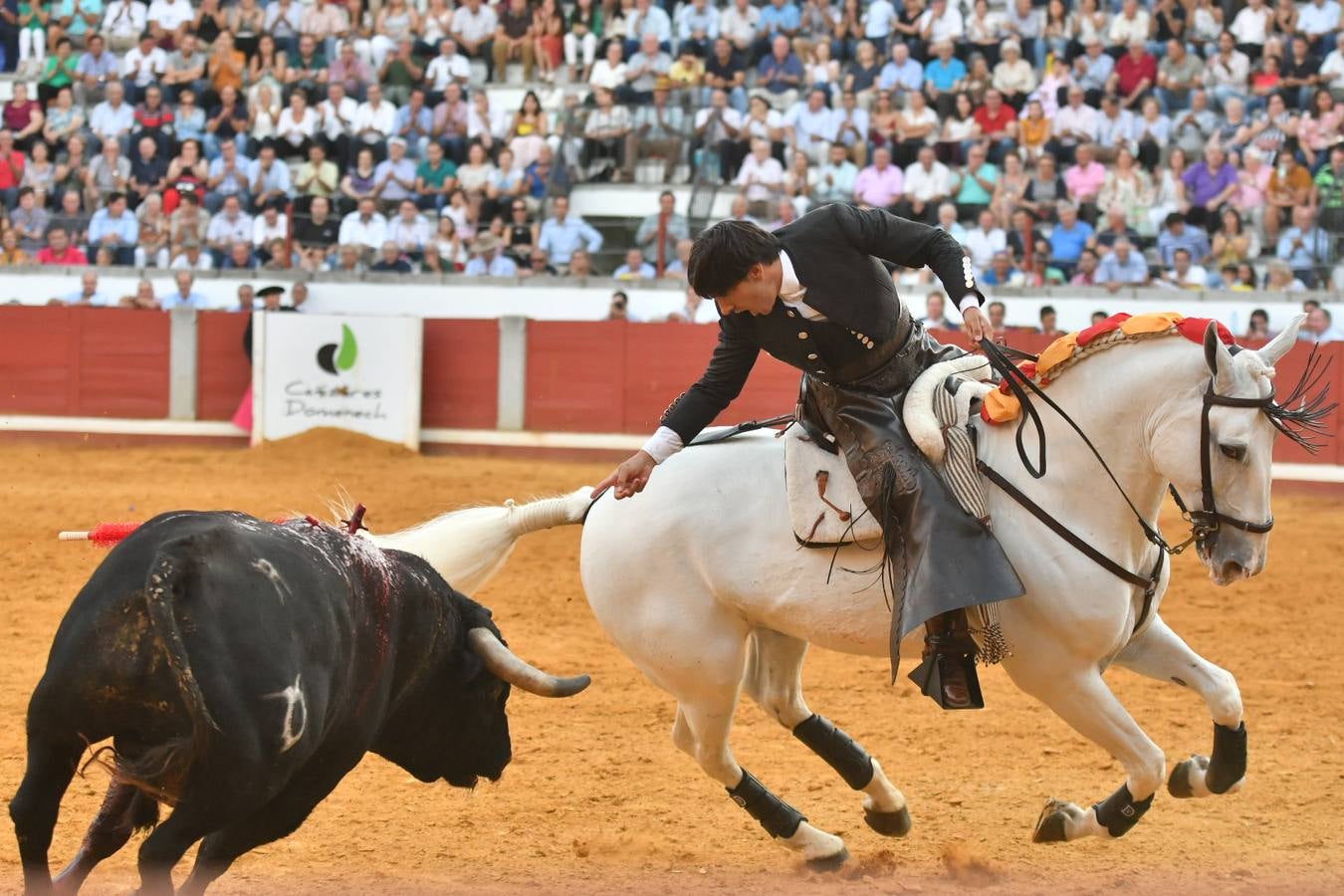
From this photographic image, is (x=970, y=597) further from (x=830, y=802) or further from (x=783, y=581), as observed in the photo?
(x=830, y=802)

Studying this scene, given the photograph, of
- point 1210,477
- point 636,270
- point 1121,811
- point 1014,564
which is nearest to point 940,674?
point 1014,564

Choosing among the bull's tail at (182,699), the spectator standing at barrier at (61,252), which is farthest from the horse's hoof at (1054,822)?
the spectator standing at barrier at (61,252)

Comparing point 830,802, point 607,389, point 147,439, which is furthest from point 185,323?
point 830,802

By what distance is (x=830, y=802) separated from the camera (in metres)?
5.73

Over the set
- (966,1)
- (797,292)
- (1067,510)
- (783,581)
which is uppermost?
(966,1)

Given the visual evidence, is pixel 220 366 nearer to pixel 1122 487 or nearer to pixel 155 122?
pixel 155 122

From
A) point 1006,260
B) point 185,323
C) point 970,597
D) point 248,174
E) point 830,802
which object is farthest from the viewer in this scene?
point 248,174

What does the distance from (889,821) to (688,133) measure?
12.0 m

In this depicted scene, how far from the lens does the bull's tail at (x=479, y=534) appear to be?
5117 mm

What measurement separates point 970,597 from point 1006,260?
10321 mm

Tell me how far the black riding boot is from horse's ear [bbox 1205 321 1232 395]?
899 millimetres

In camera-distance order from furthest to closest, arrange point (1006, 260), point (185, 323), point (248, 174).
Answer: point (248, 174) < point (185, 323) < point (1006, 260)

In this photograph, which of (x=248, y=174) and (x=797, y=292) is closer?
(x=797, y=292)

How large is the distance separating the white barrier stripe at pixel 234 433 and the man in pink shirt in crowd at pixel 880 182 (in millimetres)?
3105
